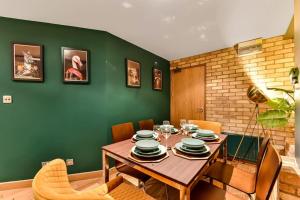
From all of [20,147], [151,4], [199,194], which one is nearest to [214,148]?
[199,194]

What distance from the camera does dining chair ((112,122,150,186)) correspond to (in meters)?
1.62

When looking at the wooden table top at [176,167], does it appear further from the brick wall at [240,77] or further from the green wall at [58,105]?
the brick wall at [240,77]

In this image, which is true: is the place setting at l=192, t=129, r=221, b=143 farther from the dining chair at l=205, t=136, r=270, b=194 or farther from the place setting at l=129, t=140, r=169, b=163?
the place setting at l=129, t=140, r=169, b=163

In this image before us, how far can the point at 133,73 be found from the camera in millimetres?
3029

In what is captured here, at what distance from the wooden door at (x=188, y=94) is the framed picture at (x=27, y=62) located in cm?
286

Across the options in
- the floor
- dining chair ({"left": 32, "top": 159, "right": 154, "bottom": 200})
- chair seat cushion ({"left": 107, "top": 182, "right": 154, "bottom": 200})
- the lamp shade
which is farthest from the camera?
the lamp shade

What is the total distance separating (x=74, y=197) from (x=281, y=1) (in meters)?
2.55

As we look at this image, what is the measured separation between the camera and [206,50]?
3264 mm

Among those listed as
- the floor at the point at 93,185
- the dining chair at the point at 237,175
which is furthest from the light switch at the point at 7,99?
the dining chair at the point at 237,175

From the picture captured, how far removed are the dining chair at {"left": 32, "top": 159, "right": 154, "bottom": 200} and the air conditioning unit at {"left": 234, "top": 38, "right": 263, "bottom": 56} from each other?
292cm

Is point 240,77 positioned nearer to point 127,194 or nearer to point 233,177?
point 233,177

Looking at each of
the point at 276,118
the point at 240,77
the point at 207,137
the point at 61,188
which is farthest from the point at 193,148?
the point at 240,77

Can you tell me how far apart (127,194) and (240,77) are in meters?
2.83

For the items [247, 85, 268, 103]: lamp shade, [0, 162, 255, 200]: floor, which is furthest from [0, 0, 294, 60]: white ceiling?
[0, 162, 255, 200]: floor
